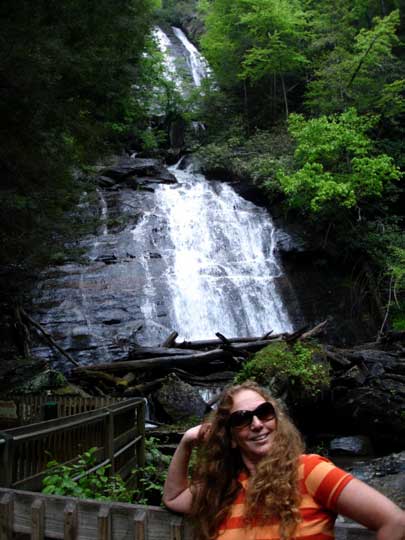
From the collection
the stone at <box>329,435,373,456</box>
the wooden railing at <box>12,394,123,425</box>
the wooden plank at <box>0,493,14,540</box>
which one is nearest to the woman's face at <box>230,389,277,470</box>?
the wooden plank at <box>0,493,14,540</box>

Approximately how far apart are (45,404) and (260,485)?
498 centimetres

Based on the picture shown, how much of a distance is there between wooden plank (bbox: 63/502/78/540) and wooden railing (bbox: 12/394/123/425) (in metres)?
4.30

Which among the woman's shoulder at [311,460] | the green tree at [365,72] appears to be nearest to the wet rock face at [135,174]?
the green tree at [365,72]

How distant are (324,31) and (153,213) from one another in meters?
13.0

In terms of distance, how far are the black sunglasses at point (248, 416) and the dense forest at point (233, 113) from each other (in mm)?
6850

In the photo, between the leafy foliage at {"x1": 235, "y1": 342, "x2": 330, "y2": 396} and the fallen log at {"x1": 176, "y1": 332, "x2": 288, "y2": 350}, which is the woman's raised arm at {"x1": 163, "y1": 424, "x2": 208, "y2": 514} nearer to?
the leafy foliage at {"x1": 235, "y1": 342, "x2": 330, "y2": 396}

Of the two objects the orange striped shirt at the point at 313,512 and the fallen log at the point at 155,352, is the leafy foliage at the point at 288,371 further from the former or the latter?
the orange striped shirt at the point at 313,512

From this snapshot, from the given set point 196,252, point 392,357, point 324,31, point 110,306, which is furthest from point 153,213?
point 324,31

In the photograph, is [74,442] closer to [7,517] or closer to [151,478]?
[151,478]

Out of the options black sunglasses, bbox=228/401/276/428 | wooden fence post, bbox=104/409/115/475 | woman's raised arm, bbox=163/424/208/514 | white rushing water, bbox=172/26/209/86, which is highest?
white rushing water, bbox=172/26/209/86

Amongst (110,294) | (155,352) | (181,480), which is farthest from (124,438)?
(110,294)

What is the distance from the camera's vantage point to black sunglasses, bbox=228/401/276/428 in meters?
2.00

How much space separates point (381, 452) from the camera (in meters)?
10.4

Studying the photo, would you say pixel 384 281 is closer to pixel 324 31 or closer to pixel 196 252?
pixel 196 252
